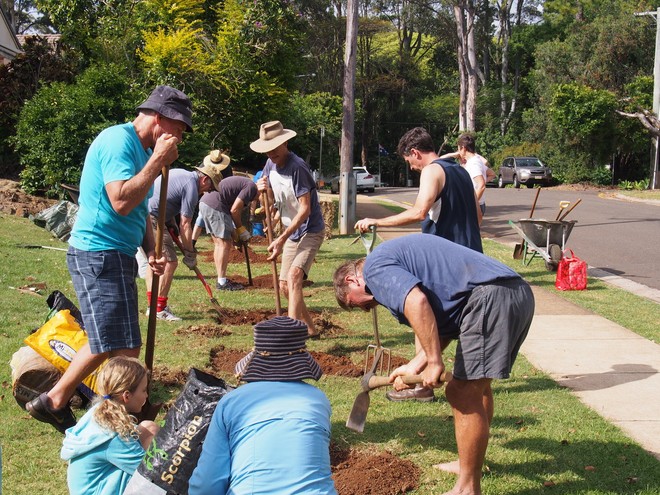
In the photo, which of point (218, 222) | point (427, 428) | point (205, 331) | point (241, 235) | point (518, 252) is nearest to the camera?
point (427, 428)

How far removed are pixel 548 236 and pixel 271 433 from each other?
9.54 m

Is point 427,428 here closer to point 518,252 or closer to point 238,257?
point 518,252

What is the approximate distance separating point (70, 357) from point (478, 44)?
5618 cm

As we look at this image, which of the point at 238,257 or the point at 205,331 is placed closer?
the point at 205,331

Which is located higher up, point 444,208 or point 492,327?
point 444,208

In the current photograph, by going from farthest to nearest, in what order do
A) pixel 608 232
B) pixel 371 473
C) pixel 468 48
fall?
pixel 468 48 → pixel 608 232 → pixel 371 473

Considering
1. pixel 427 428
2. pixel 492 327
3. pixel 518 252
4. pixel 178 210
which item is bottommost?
pixel 518 252

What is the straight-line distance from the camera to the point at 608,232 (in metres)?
17.0

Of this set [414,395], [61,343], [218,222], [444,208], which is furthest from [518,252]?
Answer: [61,343]

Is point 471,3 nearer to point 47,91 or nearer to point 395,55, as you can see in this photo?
point 395,55

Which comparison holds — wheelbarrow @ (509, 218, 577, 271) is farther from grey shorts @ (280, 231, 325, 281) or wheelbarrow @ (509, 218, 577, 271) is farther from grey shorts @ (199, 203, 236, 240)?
grey shorts @ (280, 231, 325, 281)

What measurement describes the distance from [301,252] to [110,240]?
3.02m

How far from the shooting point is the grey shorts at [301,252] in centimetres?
714

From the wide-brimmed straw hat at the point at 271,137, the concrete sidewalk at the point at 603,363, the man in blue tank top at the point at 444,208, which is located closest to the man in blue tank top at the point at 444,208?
the man in blue tank top at the point at 444,208
